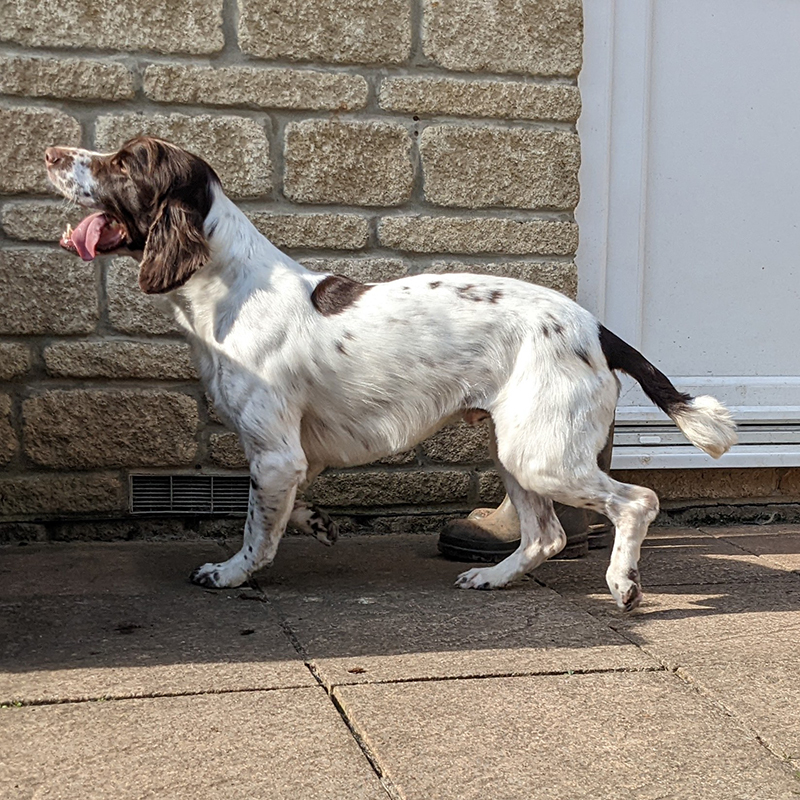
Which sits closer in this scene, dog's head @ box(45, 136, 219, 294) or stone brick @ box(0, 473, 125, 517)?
dog's head @ box(45, 136, 219, 294)

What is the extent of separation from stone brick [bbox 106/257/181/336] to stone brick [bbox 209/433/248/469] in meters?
0.45

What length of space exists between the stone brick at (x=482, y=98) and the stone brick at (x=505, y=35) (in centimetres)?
6

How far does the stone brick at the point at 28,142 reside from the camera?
4.02 m

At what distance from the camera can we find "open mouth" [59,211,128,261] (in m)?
3.45

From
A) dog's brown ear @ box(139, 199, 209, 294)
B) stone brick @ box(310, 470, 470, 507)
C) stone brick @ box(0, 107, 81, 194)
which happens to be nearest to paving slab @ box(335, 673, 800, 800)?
dog's brown ear @ box(139, 199, 209, 294)

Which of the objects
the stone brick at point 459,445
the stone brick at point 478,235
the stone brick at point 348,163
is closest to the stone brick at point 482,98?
the stone brick at point 348,163

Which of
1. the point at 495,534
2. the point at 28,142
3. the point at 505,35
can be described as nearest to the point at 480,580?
the point at 495,534

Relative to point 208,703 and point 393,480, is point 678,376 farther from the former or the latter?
point 208,703

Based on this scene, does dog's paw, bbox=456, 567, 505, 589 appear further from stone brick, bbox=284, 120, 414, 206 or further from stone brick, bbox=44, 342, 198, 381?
stone brick, bbox=284, 120, 414, 206

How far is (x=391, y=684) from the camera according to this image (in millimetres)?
2545

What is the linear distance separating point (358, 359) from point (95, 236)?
91cm

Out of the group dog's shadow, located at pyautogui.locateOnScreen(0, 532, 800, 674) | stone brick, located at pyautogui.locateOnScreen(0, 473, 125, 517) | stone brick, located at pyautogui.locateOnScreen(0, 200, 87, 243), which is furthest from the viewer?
stone brick, located at pyautogui.locateOnScreen(0, 473, 125, 517)

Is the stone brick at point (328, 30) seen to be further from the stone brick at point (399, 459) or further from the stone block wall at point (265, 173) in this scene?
the stone brick at point (399, 459)

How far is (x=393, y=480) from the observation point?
14.5 feet
